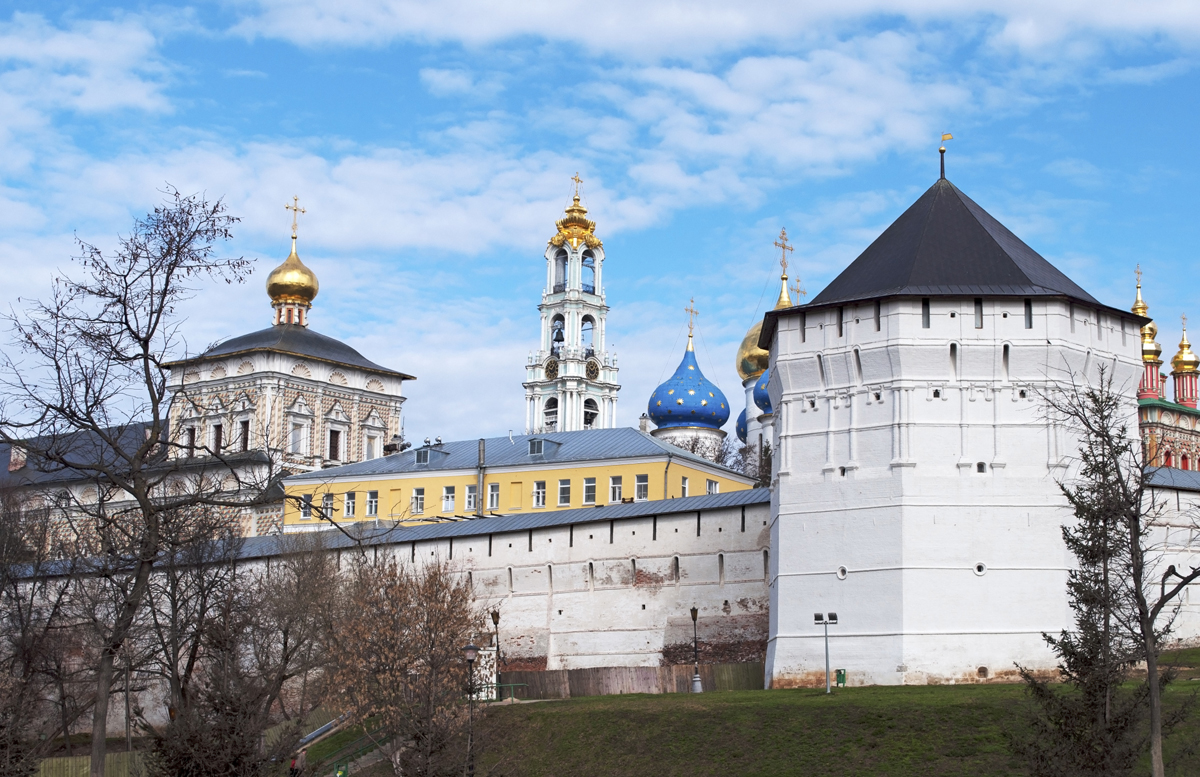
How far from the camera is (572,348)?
3002 inches

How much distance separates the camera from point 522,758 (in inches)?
1019

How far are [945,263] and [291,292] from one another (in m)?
40.5

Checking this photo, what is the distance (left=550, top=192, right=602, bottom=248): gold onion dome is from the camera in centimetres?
7831

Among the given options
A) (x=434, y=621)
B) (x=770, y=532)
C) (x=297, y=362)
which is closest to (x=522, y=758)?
(x=434, y=621)

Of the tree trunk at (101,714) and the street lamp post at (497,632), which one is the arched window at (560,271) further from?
the tree trunk at (101,714)

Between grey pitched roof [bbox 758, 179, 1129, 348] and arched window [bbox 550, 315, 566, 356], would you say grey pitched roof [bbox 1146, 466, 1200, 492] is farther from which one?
arched window [bbox 550, 315, 566, 356]

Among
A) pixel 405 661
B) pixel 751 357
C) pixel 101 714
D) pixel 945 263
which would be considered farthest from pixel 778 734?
pixel 751 357

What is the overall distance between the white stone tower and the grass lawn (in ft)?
4.73

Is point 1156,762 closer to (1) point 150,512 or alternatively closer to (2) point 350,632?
(1) point 150,512

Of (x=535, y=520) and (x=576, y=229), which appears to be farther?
(x=576, y=229)

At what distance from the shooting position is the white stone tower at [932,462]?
26875 millimetres

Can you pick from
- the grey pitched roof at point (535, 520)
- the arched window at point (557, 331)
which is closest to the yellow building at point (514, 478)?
the grey pitched roof at point (535, 520)

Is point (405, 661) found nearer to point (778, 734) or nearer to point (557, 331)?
point (778, 734)

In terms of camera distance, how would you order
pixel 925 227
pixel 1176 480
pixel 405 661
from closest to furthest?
pixel 405 661 → pixel 925 227 → pixel 1176 480
